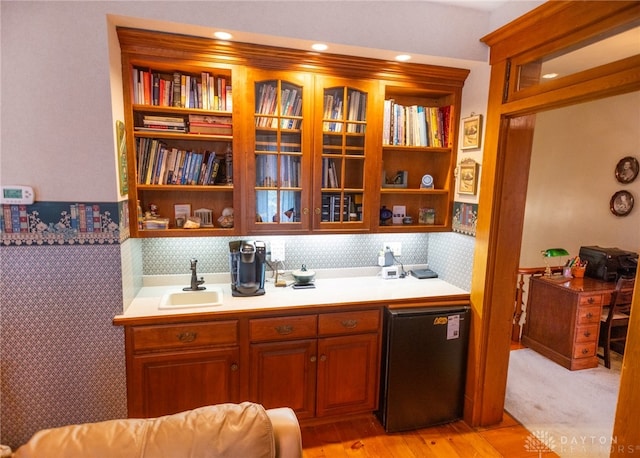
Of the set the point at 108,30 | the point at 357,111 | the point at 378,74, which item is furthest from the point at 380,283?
the point at 108,30

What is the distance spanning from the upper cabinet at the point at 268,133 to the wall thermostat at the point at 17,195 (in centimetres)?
48

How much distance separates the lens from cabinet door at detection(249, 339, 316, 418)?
222 centimetres

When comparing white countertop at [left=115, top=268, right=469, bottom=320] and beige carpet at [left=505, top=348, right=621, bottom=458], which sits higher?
white countertop at [left=115, top=268, right=469, bottom=320]

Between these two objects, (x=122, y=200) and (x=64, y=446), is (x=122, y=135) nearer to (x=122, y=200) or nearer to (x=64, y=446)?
(x=122, y=200)

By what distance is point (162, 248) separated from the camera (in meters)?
2.56

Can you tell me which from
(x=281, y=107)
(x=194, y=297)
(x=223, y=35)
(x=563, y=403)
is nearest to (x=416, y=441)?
(x=563, y=403)

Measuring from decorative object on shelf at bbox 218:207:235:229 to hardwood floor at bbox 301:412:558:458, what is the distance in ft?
4.72

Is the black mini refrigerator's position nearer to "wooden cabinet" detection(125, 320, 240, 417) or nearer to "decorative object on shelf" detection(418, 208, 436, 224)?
"decorative object on shelf" detection(418, 208, 436, 224)

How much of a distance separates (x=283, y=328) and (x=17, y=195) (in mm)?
1575

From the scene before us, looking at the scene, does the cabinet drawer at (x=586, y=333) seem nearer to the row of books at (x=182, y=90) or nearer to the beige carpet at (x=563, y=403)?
the beige carpet at (x=563, y=403)

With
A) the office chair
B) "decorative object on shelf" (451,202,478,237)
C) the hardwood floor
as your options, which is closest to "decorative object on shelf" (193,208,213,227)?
the hardwood floor

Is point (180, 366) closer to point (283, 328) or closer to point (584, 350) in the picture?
point (283, 328)

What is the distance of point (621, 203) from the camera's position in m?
3.87

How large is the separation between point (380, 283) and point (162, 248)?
1.60m
